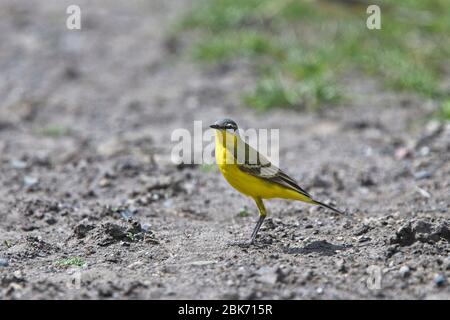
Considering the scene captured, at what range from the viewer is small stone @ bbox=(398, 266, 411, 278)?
18.6 ft

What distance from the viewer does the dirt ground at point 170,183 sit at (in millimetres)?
5719

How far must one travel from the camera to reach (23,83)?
41.8 feet

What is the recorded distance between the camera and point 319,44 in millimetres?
13289

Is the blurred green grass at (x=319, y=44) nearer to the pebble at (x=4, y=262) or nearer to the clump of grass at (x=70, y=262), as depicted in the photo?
the clump of grass at (x=70, y=262)

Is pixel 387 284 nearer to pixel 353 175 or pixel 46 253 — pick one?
pixel 46 253

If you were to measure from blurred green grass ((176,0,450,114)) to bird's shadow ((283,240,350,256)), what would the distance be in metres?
5.07

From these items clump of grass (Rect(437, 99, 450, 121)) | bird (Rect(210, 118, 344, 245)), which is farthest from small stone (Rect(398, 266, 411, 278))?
clump of grass (Rect(437, 99, 450, 121))

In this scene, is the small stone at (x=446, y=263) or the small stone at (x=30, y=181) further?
the small stone at (x=30, y=181)

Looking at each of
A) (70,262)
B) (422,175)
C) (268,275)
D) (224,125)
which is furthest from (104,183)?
(268,275)

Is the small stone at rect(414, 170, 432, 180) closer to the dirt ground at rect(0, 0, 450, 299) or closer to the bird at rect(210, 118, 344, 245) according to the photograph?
the dirt ground at rect(0, 0, 450, 299)

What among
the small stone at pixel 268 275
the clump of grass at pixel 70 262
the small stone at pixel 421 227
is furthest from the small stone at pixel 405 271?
the clump of grass at pixel 70 262

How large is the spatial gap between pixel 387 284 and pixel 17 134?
6571 millimetres

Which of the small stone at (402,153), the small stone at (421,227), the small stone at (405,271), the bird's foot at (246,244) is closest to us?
the small stone at (405,271)
